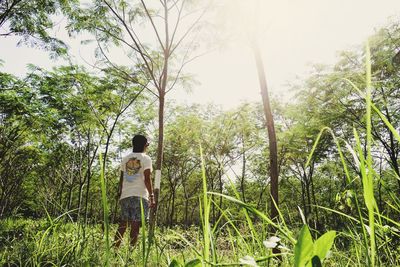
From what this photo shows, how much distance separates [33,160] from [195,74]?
45.3ft

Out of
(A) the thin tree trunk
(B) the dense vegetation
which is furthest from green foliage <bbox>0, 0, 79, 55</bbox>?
(A) the thin tree trunk

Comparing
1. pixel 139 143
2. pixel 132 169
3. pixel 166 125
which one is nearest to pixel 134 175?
pixel 132 169

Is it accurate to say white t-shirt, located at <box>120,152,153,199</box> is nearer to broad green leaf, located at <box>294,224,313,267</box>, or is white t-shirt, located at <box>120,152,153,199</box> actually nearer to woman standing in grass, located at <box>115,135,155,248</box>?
woman standing in grass, located at <box>115,135,155,248</box>

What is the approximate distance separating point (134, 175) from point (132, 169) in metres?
0.09

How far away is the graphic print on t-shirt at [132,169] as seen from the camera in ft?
14.4

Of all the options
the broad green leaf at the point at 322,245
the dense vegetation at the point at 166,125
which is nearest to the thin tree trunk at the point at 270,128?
the dense vegetation at the point at 166,125

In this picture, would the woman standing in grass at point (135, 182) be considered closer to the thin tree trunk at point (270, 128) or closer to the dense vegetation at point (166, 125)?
the dense vegetation at point (166, 125)

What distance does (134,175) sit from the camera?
4.40 metres

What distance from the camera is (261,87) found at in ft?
20.1

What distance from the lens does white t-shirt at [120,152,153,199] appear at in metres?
4.36

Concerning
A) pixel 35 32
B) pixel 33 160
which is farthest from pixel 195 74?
pixel 33 160

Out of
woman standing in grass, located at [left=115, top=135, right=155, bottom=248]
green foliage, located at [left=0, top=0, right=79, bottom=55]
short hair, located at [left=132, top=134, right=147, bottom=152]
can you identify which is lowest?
woman standing in grass, located at [left=115, top=135, right=155, bottom=248]

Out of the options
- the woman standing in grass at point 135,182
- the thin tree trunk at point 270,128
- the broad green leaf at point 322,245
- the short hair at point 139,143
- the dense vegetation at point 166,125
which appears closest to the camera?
the broad green leaf at point 322,245

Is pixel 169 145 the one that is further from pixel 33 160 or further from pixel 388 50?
pixel 388 50
